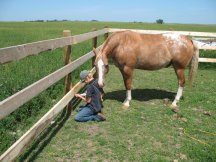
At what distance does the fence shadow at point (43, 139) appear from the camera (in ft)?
14.2

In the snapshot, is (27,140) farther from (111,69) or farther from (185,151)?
(111,69)

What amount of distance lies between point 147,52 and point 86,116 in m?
2.32

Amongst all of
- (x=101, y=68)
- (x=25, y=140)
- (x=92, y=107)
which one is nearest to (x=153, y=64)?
(x=101, y=68)

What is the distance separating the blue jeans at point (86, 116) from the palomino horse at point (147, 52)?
121 centimetres

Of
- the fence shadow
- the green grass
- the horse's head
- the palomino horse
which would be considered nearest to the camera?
the fence shadow

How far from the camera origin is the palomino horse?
22.4ft

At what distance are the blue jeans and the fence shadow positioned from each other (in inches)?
11.9

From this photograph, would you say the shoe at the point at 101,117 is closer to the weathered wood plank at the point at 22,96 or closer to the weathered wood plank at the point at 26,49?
the weathered wood plank at the point at 22,96

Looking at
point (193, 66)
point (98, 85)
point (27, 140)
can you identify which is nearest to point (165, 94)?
point (193, 66)

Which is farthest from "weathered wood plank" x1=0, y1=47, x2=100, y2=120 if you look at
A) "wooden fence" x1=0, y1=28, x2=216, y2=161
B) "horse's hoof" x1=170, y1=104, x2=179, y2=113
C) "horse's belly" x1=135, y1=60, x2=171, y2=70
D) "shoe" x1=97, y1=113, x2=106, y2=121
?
"horse's hoof" x1=170, y1=104, x2=179, y2=113

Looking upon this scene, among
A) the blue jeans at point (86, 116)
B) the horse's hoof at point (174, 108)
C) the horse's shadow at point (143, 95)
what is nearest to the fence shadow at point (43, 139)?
the blue jeans at point (86, 116)

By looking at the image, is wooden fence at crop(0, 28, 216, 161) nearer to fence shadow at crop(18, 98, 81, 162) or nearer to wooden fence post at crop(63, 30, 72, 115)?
wooden fence post at crop(63, 30, 72, 115)

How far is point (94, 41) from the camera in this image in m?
9.62

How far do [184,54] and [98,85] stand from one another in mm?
2362
